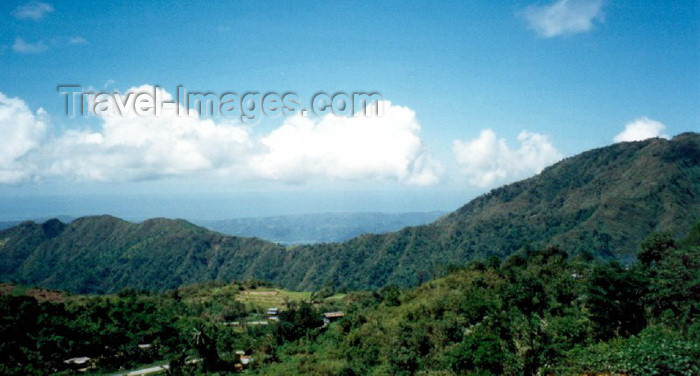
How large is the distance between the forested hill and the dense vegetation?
212ft

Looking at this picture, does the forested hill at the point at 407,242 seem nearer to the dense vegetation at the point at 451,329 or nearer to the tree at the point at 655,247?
the tree at the point at 655,247

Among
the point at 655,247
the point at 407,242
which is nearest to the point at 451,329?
the point at 655,247

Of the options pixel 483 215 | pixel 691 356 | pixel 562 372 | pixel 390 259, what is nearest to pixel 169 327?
pixel 562 372

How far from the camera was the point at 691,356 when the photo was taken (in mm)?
12891

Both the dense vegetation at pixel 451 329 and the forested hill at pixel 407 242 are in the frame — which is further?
the forested hill at pixel 407 242

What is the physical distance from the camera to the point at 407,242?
522 feet

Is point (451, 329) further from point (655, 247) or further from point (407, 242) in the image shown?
point (407, 242)

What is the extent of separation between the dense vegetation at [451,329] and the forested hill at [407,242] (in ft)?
212

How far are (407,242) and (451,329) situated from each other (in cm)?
12444

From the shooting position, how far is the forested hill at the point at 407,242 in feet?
389

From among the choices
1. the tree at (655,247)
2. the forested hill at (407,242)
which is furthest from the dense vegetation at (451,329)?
the forested hill at (407,242)

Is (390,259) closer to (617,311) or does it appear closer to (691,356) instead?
(617,311)

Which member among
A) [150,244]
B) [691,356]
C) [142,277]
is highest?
[691,356]

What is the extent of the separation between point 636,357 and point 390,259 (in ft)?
457
